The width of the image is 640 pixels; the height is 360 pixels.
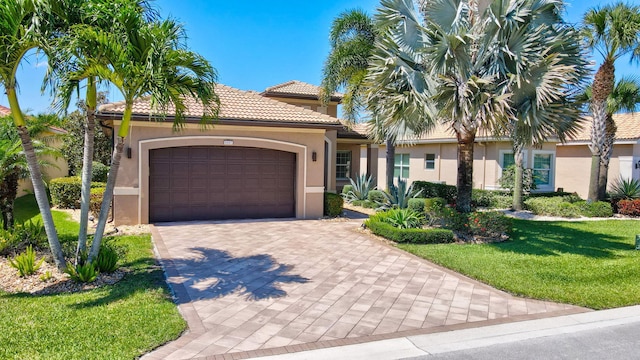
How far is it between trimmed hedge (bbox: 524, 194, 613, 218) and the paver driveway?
429 inches

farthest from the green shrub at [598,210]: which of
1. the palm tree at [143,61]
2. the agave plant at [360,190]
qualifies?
the palm tree at [143,61]

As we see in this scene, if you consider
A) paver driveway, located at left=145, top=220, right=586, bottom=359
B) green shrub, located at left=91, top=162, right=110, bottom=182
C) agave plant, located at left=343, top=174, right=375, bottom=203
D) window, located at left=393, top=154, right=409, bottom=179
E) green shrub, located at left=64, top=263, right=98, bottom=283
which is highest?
window, located at left=393, top=154, right=409, bottom=179

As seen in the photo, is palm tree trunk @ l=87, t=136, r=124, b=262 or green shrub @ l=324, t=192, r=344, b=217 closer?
palm tree trunk @ l=87, t=136, r=124, b=262

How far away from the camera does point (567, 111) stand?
1062cm

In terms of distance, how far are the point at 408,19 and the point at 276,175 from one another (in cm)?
674

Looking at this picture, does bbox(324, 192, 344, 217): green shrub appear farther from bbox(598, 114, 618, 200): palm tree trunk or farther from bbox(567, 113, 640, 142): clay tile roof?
bbox(567, 113, 640, 142): clay tile roof

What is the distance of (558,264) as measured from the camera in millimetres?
9234

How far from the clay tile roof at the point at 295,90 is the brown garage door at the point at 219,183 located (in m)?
8.58

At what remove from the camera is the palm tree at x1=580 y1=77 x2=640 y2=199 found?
18484mm

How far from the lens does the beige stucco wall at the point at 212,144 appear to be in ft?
41.5

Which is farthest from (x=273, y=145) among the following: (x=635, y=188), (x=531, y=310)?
(x=635, y=188)

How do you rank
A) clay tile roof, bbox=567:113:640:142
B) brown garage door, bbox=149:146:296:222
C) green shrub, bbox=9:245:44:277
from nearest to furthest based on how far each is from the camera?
1. green shrub, bbox=9:245:44:277
2. brown garage door, bbox=149:146:296:222
3. clay tile roof, bbox=567:113:640:142

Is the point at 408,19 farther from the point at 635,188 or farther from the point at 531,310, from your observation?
the point at 635,188

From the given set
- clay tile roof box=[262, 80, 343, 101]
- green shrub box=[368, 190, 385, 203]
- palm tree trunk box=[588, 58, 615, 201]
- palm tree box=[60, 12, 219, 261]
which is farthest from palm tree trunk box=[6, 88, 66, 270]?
palm tree trunk box=[588, 58, 615, 201]
